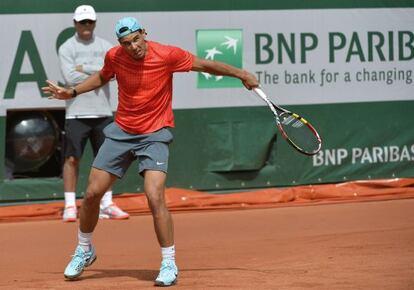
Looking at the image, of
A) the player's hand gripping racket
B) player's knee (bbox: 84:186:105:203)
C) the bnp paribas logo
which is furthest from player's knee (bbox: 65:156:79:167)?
the player's hand gripping racket

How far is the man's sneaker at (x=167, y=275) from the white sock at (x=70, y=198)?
10.1 ft

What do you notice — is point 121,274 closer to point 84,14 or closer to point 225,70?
point 225,70

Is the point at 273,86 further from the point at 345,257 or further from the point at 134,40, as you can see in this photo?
the point at 134,40

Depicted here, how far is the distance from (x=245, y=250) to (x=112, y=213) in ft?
6.92

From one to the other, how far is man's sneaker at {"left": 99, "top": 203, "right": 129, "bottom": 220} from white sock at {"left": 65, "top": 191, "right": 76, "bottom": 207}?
0.98 ft

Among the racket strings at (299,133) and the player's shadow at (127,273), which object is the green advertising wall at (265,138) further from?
the racket strings at (299,133)

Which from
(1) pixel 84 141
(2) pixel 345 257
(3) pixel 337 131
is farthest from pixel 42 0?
(2) pixel 345 257

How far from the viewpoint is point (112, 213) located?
939 centimetres

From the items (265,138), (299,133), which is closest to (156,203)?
(299,133)

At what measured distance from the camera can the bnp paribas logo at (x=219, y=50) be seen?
10.1 m

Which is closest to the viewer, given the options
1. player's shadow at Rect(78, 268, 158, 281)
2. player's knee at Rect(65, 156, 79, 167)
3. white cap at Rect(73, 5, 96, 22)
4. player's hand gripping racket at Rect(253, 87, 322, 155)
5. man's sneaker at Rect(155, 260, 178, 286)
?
man's sneaker at Rect(155, 260, 178, 286)

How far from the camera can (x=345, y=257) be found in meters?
7.12

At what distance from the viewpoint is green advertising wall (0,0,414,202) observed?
390 inches

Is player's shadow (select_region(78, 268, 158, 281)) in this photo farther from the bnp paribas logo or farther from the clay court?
the bnp paribas logo
